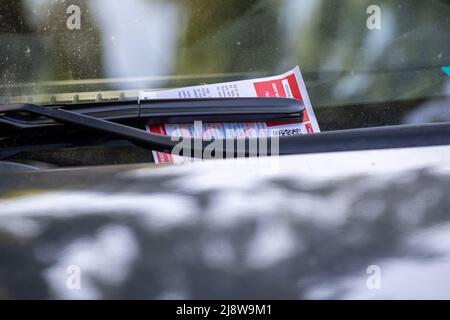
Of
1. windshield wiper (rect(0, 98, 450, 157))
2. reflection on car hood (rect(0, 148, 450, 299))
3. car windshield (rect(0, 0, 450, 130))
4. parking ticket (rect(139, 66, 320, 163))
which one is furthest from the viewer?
car windshield (rect(0, 0, 450, 130))

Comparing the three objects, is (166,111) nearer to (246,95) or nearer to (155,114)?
(155,114)

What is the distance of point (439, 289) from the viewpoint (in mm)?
1030

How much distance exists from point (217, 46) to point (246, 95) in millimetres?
185

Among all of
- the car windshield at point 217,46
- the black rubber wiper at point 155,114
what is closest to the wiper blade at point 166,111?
the black rubber wiper at point 155,114

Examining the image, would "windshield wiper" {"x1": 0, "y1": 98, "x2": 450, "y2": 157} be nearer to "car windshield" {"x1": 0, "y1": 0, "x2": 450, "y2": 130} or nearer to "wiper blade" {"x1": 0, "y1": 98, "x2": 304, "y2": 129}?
"wiper blade" {"x1": 0, "y1": 98, "x2": 304, "y2": 129}

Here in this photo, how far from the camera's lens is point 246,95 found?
1462mm

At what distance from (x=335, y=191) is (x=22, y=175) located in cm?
58

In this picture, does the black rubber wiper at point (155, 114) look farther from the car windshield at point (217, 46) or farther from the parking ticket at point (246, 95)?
the car windshield at point (217, 46)

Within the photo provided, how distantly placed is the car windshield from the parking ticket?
1.4 inches

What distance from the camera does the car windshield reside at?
153cm

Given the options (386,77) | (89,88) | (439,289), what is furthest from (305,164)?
(89,88)

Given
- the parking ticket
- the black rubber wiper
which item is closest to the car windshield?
the parking ticket

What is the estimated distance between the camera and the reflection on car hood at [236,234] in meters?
1.05
